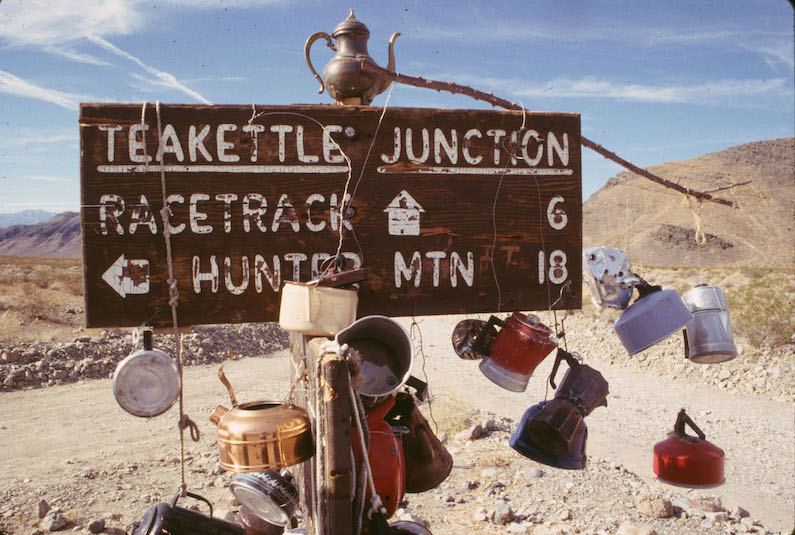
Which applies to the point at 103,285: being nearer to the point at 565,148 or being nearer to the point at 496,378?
the point at 496,378

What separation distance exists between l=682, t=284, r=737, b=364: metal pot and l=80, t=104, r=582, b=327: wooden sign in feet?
1.96

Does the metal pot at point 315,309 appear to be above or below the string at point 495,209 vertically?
below

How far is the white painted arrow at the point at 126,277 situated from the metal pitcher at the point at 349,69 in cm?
102

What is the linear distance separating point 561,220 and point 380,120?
0.78 metres

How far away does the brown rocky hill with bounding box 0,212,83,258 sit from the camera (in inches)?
4267

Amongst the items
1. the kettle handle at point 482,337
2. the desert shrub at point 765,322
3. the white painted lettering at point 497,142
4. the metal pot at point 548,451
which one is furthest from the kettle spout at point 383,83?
the desert shrub at point 765,322

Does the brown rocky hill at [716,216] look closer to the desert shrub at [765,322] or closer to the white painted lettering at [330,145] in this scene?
the desert shrub at [765,322]

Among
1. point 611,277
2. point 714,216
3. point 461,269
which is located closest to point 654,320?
point 611,277

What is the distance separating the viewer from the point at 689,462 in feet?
7.15

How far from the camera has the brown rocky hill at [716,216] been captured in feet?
129

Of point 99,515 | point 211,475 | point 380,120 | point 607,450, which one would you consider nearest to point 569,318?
point 607,450

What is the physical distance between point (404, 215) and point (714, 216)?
4999 centimetres

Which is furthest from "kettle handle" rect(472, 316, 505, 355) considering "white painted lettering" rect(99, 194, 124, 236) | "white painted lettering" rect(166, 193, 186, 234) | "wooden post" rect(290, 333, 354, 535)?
"white painted lettering" rect(99, 194, 124, 236)

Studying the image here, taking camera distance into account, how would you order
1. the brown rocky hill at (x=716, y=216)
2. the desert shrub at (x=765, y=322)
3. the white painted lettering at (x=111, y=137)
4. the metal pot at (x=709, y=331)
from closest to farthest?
1. the white painted lettering at (x=111, y=137)
2. the metal pot at (x=709, y=331)
3. the desert shrub at (x=765, y=322)
4. the brown rocky hill at (x=716, y=216)
